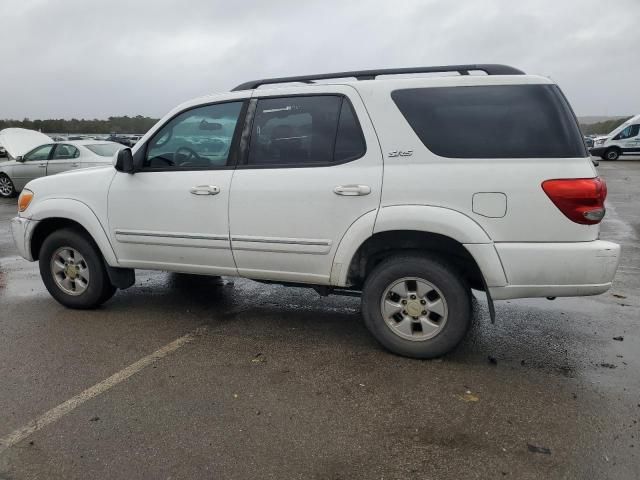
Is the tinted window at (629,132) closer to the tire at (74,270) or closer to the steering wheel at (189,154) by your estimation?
the steering wheel at (189,154)

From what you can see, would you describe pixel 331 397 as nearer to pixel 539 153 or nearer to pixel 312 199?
pixel 312 199

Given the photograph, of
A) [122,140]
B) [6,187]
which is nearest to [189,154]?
[6,187]

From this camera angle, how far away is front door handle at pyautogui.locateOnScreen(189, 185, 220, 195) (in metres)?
4.16

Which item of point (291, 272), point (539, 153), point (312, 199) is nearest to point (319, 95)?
point (312, 199)

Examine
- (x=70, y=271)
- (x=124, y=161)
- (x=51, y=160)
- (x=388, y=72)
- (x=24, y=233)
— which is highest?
(x=388, y=72)

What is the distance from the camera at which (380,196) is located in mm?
3676

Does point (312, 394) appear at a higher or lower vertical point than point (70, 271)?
lower

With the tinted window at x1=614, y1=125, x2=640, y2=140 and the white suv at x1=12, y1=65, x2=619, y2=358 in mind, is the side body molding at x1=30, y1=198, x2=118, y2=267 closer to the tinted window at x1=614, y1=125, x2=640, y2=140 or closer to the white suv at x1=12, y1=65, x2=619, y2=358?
the white suv at x1=12, y1=65, x2=619, y2=358

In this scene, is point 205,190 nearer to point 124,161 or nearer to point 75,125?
point 124,161

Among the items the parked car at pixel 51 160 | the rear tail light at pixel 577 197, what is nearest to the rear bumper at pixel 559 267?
the rear tail light at pixel 577 197

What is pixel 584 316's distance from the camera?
15.8 ft

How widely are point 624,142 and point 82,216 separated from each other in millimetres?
29388

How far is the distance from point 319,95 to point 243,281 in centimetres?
269

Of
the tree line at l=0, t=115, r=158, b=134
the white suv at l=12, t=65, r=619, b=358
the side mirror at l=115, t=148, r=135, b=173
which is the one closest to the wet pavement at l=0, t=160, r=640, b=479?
the white suv at l=12, t=65, r=619, b=358
